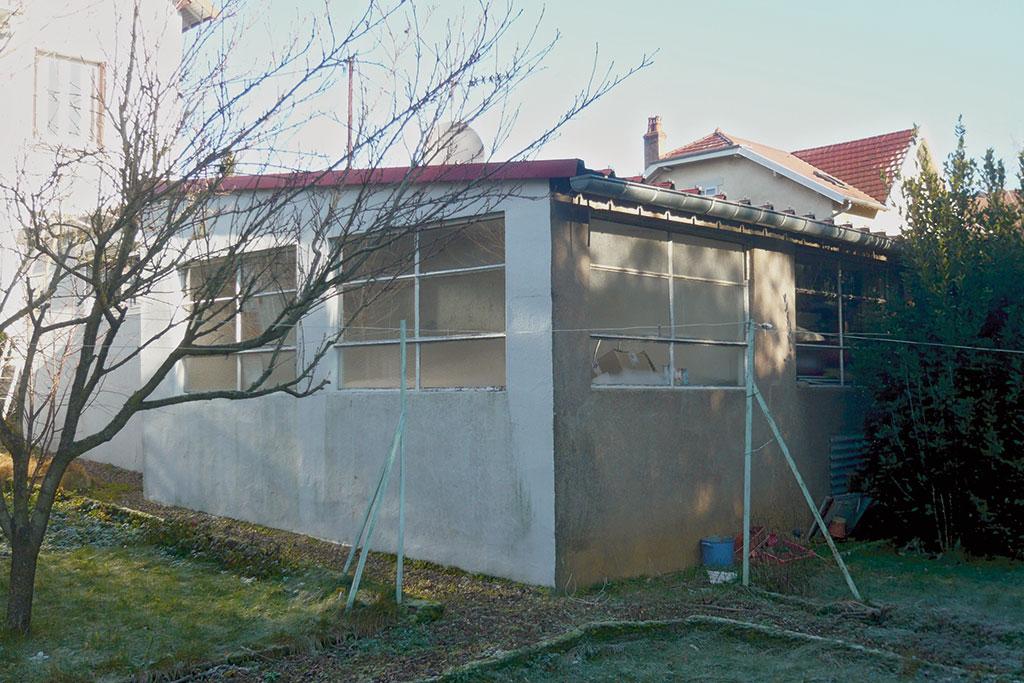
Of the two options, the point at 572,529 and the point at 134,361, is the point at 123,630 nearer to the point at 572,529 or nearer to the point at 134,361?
the point at 572,529

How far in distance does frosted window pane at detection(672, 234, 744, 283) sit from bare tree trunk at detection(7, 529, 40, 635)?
6.68m

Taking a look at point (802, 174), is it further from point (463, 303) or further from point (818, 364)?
point (463, 303)

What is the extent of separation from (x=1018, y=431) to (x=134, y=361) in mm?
12151

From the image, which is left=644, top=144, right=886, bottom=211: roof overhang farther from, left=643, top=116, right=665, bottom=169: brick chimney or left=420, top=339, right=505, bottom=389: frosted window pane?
left=420, top=339, right=505, bottom=389: frosted window pane

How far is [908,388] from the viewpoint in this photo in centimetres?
1145

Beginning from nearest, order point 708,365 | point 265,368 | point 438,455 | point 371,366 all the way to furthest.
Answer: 1. point 438,455
2. point 371,366
3. point 708,365
4. point 265,368

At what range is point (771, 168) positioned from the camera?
2203 cm

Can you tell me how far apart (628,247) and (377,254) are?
8.85 ft

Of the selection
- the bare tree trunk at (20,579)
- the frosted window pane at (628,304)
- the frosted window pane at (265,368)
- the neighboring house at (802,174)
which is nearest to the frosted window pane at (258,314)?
the frosted window pane at (265,368)

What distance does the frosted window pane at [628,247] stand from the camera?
9836 millimetres

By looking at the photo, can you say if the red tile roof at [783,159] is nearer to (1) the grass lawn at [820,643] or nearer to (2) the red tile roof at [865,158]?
(2) the red tile roof at [865,158]

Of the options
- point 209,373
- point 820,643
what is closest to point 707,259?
point 820,643

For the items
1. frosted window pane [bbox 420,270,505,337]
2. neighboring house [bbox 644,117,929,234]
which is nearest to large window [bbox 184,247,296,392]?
frosted window pane [bbox 420,270,505,337]

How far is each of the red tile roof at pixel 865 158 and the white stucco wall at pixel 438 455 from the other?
16712 millimetres
